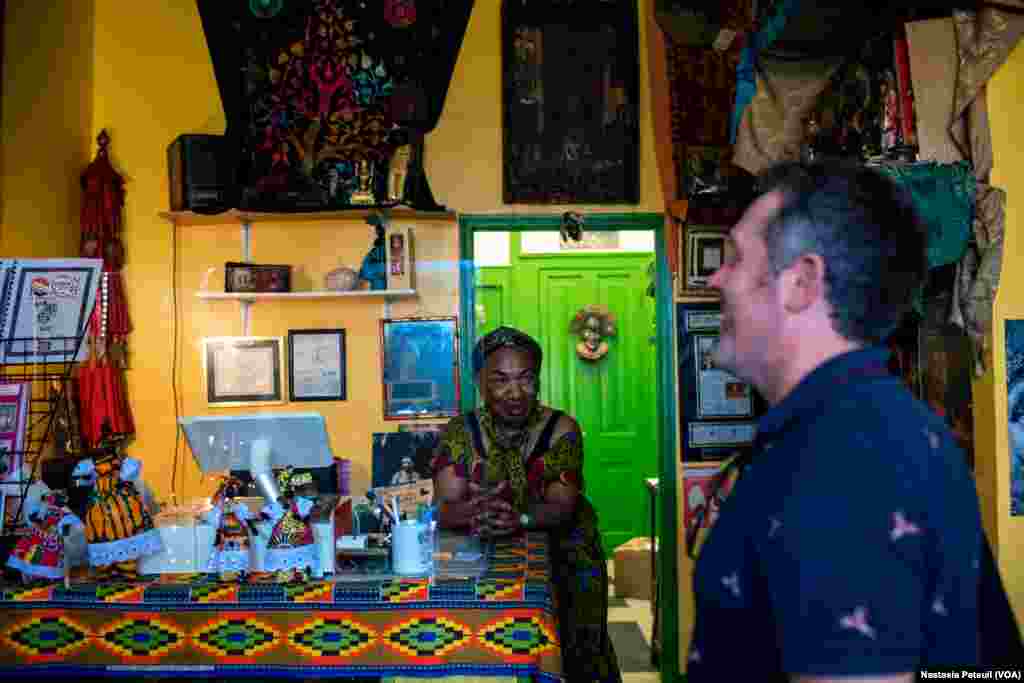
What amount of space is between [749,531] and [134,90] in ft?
16.3

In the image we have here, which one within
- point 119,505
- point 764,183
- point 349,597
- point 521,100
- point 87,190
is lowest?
point 349,597

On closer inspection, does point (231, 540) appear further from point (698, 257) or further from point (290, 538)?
point (698, 257)

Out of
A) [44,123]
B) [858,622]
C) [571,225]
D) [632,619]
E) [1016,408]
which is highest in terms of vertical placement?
[44,123]

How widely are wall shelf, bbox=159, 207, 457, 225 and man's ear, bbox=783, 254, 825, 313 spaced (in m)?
3.87

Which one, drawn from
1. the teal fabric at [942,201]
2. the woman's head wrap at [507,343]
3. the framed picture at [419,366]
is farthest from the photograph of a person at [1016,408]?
the framed picture at [419,366]

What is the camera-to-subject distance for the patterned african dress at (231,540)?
2777 mm

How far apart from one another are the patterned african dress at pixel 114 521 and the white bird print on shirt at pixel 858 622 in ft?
7.27

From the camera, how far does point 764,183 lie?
1432 millimetres

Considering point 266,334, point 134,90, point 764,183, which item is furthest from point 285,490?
point 134,90

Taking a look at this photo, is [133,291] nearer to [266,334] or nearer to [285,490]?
[266,334]

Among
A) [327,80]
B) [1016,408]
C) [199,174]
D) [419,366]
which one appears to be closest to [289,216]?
[199,174]

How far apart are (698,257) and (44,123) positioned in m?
3.40

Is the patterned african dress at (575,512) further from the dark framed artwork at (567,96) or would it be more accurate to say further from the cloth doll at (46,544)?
the dark framed artwork at (567,96)

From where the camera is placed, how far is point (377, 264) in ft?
16.9
